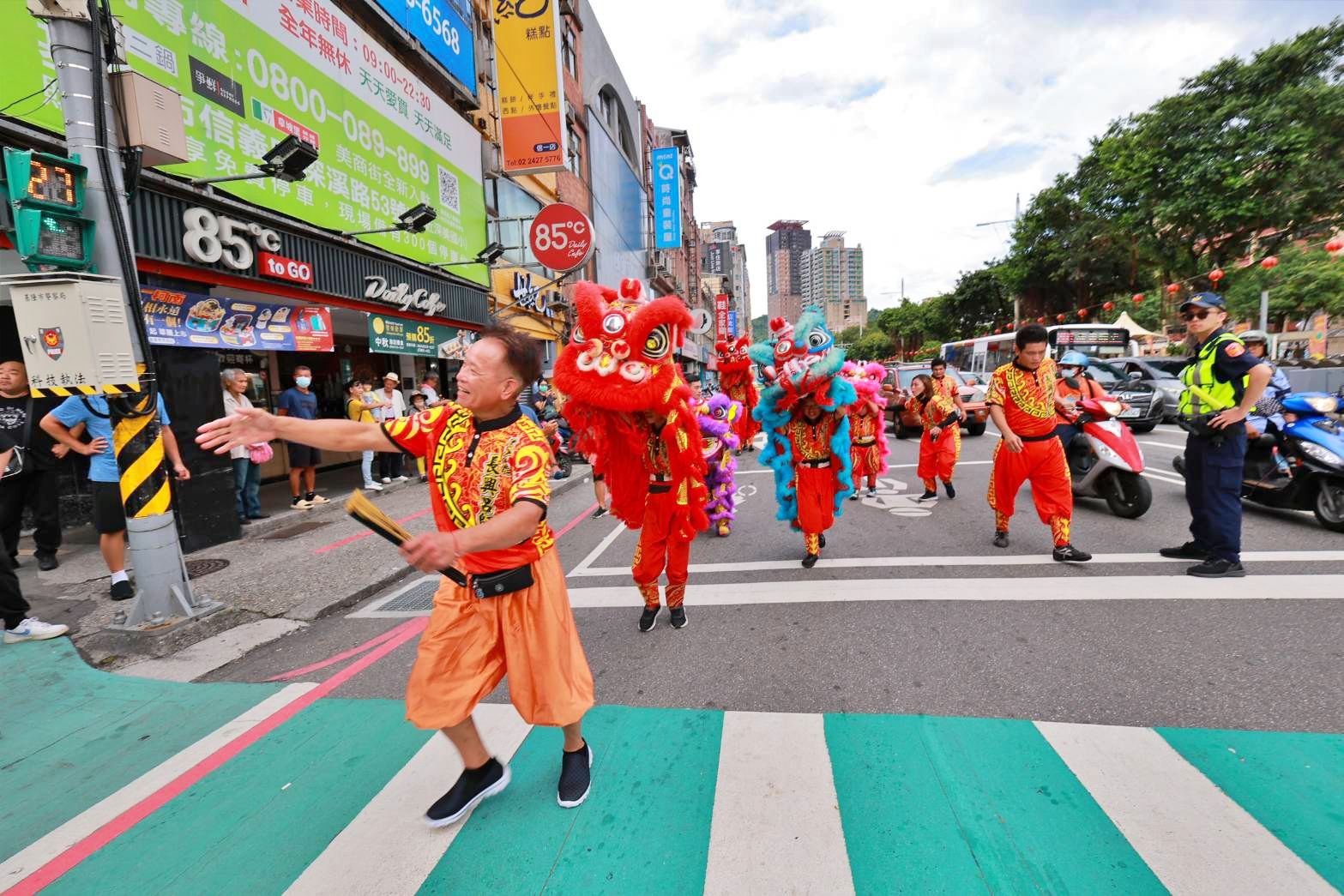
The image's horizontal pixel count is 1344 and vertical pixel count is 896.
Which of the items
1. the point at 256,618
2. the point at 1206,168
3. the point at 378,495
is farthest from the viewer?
the point at 1206,168

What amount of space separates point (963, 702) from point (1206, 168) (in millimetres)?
25566

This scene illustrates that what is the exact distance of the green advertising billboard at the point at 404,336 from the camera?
33.6 ft

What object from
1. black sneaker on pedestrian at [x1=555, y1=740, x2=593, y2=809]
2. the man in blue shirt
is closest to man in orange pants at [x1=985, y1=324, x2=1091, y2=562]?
black sneaker on pedestrian at [x1=555, y1=740, x2=593, y2=809]

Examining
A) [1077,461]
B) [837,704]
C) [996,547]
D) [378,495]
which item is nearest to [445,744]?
[837,704]

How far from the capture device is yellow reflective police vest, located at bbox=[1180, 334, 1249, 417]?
14.0 feet

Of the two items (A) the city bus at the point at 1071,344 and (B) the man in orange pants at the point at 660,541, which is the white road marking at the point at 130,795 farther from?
(A) the city bus at the point at 1071,344

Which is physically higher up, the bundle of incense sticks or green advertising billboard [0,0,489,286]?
green advertising billboard [0,0,489,286]

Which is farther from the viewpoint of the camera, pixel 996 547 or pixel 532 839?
pixel 996 547

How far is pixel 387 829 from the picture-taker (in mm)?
2260

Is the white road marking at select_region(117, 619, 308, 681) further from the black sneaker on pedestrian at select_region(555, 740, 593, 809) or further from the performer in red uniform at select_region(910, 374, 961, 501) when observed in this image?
the performer in red uniform at select_region(910, 374, 961, 501)

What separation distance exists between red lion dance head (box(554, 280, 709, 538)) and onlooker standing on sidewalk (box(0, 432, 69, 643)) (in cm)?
382

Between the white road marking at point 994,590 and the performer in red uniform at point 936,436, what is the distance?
9.49 ft

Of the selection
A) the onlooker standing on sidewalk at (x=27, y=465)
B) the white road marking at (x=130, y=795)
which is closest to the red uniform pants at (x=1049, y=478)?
the white road marking at (x=130, y=795)

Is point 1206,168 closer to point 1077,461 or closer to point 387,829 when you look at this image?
point 1077,461
